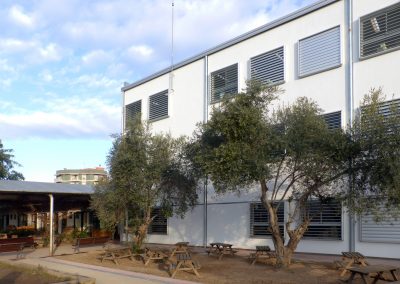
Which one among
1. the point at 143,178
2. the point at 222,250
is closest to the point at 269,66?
the point at 143,178

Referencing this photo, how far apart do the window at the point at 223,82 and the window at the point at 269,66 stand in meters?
1.18

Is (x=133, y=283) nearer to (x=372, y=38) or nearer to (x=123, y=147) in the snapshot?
(x=123, y=147)

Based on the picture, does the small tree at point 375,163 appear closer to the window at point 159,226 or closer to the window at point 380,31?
the window at point 380,31

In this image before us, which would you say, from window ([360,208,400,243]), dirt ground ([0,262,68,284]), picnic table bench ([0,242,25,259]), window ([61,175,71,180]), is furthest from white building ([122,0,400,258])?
window ([61,175,71,180])

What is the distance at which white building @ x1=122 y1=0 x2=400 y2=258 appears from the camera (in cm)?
1783

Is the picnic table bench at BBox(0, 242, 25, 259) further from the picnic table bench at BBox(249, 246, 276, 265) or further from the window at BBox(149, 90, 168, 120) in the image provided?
the picnic table bench at BBox(249, 246, 276, 265)

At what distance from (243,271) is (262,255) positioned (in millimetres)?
4095

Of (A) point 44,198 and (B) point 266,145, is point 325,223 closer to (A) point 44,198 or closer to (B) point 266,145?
(B) point 266,145

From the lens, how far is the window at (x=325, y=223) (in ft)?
61.3

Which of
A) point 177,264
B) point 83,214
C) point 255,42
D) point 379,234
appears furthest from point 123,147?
point 83,214

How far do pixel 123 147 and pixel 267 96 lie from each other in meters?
6.85

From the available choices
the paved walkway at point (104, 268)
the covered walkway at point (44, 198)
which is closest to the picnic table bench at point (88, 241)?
the paved walkway at point (104, 268)

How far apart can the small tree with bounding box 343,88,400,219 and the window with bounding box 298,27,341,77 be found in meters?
6.40

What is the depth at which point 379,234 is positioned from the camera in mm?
17422
